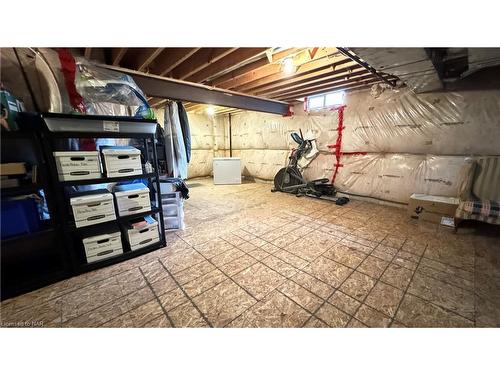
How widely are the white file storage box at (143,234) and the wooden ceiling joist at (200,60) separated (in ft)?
7.10

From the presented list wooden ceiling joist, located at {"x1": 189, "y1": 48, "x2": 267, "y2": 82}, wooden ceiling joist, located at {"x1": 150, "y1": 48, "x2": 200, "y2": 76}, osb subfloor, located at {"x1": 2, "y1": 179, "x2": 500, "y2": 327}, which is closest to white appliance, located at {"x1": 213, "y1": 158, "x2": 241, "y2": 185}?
wooden ceiling joist, located at {"x1": 189, "y1": 48, "x2": 267, "y2": 82}

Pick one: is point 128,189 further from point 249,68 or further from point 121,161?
point 249,68

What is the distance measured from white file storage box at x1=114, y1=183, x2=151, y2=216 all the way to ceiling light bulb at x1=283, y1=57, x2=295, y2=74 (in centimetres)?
259

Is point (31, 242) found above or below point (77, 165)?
below

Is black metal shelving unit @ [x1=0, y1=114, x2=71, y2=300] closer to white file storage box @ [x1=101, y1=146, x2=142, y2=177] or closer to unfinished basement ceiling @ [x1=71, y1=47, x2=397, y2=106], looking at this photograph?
white file storage box @ [x1=101, y1=146, x2=142, y2=177]

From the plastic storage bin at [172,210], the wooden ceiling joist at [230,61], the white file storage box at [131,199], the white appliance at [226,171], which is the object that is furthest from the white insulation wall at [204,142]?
the white file storage box at [131,199]

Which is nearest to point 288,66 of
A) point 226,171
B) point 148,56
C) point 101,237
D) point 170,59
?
point 170,59

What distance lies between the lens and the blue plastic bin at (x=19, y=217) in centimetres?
146

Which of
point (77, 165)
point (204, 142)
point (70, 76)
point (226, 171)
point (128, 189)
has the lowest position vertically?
point (226, 171)

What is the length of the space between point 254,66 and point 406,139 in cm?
308

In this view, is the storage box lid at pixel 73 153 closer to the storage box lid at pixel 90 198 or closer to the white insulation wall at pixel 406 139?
the storage box lid at pixel 90 198

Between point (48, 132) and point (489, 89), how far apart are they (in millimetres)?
5310

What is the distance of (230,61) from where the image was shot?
2.59 meters

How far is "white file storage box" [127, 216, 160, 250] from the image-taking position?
2047 mm
